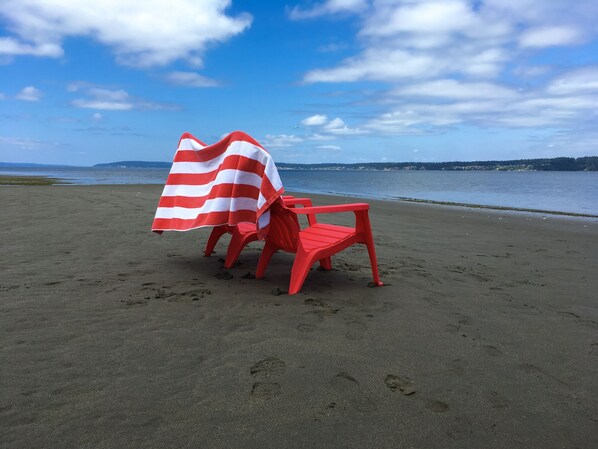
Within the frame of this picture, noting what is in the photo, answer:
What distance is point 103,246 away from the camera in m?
6.29

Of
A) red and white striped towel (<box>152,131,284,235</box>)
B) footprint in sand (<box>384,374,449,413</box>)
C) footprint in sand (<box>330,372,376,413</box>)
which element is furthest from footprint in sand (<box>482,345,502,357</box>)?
red and white striped towel (<box>152,131,284,235</box>)

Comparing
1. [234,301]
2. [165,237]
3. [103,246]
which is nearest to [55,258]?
[103,246]

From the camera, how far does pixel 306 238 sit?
176 inches

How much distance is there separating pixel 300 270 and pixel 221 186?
3.90ft

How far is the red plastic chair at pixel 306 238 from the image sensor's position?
13.3 ft

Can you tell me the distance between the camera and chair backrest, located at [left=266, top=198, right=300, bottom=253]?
423 centimetres

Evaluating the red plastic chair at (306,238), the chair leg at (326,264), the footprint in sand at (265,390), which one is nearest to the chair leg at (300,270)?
the red plastic chair at (306,238)

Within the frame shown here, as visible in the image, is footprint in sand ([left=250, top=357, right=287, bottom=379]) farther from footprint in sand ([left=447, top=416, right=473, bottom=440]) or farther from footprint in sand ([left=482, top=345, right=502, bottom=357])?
footprint in sand ([left=482, top=345, right=502, bottom=357])

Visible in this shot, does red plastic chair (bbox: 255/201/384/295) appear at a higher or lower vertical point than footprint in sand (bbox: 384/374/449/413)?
higher

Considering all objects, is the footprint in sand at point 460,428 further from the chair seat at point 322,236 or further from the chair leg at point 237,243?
the chair leg at point 237,243

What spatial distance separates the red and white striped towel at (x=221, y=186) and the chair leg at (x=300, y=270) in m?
0.49

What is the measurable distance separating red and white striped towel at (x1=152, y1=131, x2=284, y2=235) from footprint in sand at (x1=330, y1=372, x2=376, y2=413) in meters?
1.81

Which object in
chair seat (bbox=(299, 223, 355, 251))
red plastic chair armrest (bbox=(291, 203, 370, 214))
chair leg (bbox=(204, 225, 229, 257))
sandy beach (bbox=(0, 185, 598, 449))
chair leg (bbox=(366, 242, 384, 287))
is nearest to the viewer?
sandy beach (bbox=(0, 185, 598, 449))

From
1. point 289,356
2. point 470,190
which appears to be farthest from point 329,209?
point 470,190
